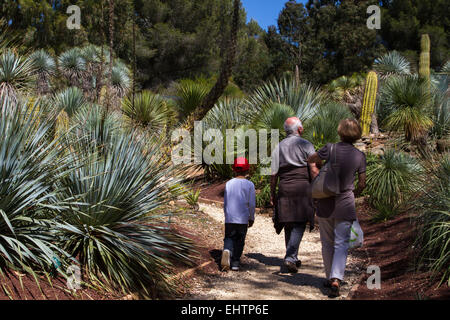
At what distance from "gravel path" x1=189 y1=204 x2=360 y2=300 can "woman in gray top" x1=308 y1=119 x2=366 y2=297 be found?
0.30m

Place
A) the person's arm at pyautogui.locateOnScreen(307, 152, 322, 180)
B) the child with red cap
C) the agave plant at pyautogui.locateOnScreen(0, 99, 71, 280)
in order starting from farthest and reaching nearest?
the child with red cap
the person's arm at pyautogui.locateOnScreen(307, 152, 322, 180)
the agave plant at pyautogui.locateOnScreen(0, 99, 71, 280)

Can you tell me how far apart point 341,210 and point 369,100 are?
1124 centimetres

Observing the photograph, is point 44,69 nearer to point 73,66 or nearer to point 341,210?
point 73,66

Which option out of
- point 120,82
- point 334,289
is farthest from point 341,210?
point 120,82

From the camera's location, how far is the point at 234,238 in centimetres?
554

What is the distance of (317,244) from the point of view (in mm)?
7273

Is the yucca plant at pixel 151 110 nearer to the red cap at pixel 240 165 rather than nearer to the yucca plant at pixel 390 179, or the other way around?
the yucca plant at pixel 390 179

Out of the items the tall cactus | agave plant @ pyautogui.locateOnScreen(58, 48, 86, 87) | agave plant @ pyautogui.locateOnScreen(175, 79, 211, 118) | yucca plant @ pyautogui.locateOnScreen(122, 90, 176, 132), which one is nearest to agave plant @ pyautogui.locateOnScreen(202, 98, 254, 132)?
agave plant @ pyautogui.locateOnScreen(175, 79, 211, 118)

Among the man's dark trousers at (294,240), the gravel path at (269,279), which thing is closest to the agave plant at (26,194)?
the gravel path at (269,279)

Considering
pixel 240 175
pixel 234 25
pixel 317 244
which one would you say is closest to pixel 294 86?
pixel 234 25

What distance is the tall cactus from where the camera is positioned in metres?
14.9

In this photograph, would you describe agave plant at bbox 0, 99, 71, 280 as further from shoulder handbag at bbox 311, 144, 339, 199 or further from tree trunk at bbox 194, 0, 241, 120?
tree trunk at bbox 194, 0, 241, 120

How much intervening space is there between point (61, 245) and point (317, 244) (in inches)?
167

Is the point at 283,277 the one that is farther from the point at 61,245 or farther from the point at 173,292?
the point at 61,245
